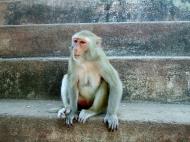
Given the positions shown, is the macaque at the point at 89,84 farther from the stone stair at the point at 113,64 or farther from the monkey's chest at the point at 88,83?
the stone stair at the point at 113,64

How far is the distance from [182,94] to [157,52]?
99 centimetres

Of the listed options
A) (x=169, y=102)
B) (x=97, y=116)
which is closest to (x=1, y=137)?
(x=97, y=116)

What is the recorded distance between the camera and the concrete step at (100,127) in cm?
367

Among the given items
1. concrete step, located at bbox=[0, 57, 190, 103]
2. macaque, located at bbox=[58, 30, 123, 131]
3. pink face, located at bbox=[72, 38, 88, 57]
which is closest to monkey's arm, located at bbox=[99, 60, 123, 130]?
macaque, located at bbox=[58, 30, 123, 131]

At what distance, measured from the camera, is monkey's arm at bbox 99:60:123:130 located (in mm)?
3713

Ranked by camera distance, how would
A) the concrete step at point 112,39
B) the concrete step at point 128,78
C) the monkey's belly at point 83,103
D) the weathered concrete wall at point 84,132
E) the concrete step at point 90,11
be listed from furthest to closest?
1. the concrete step at point 90,11
2. the concrete step at point 112,39
3. the concrete step at point 128,78
4. the monkey's belly at point 83,103
5. the weathered concrete wall at point 84,132

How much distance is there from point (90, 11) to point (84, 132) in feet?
10.8

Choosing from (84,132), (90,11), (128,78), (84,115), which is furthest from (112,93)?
(90,11)

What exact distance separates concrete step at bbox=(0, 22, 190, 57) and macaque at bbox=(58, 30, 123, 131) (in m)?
1.53

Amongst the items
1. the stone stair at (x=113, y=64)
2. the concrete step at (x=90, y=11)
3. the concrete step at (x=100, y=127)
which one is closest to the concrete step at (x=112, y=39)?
the stone stair at (x=113, y=64)

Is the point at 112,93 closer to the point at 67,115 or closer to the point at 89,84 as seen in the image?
the point at 89,84

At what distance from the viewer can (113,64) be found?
4.73 meters

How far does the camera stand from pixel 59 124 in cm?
387

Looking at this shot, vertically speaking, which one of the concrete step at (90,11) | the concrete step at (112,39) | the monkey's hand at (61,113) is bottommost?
the monkey's hand at (61,113)
